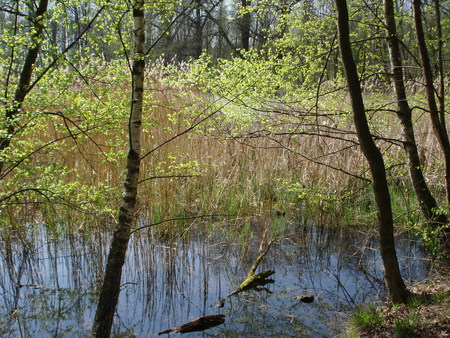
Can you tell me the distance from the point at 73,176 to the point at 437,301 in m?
4.26

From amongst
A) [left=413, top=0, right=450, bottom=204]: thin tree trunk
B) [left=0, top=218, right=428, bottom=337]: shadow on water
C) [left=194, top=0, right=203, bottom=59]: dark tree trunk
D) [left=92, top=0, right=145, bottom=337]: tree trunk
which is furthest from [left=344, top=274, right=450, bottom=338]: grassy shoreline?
[left=194, top=0, right=203, bottom=59]: dark tree trunk

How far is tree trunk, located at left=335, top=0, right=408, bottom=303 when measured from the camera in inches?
95.0

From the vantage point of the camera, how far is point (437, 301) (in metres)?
2.74

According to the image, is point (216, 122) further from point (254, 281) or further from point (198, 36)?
point (198, 36)

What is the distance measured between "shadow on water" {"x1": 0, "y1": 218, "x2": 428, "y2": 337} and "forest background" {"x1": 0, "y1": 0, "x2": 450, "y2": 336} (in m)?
0.28

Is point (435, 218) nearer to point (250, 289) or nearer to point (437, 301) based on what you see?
point (437, 301)

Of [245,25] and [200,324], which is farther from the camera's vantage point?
[245,25]

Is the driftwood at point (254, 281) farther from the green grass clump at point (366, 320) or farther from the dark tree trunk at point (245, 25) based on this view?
the dark tree trunk at point (245, 25)

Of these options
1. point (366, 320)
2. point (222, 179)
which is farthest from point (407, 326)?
point (222, 179)

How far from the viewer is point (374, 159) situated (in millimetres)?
2523

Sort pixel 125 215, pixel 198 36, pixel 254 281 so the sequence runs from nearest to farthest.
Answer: pixel 125 215, pixel 254 281, pixel 198 36

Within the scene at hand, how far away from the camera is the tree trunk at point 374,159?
241 cm

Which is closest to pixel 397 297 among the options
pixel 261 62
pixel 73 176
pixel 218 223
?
pixel 218 223

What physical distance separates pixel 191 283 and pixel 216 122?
5.27 feet
